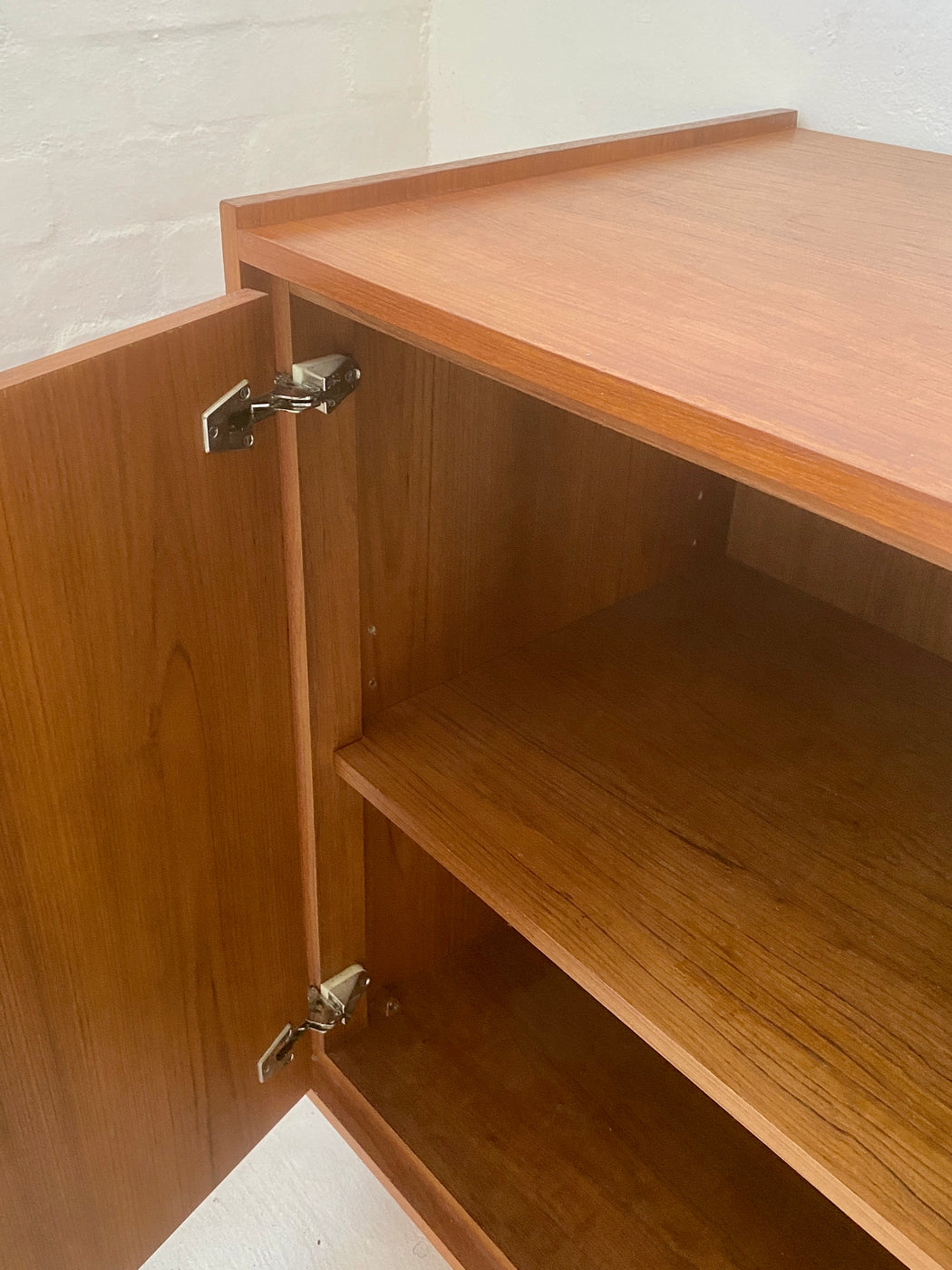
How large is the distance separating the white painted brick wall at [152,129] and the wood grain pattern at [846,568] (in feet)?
1.78

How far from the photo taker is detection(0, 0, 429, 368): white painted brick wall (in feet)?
2.69

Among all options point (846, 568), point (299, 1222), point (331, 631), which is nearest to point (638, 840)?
point (331, 631)

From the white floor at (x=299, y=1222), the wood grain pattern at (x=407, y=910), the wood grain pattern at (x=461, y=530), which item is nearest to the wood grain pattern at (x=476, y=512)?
the wood grain pattern at (x=461, y=530)

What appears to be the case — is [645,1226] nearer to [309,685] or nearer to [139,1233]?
[139,1233]

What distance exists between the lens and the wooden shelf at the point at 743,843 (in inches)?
18.6

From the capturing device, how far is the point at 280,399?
20.3 inches

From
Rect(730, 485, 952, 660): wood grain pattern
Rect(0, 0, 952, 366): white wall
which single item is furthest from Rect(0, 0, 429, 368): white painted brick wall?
Rect(730, 485, 952, 660): wood grain pattern

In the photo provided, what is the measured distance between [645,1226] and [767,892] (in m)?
0.28

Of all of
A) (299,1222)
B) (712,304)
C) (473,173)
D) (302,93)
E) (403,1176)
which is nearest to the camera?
(712,304)

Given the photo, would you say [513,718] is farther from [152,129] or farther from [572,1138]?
[152,129]

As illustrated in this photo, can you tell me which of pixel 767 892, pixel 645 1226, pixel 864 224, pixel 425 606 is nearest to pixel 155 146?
pixel 425 606

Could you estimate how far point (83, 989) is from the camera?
1.74 feet

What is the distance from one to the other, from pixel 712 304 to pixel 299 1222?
0.76 m

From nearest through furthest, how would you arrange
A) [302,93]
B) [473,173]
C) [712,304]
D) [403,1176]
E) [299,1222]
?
1. [712,304]
2. [473,173]
3. [403,1176]
4. [299,1222]
5. [302,93]
